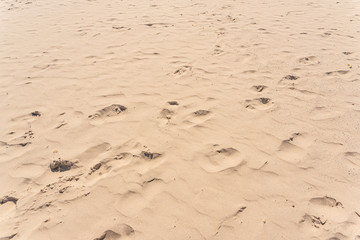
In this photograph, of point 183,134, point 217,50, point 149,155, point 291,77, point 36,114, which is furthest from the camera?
point 217,50

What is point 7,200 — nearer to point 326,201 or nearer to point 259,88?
point 326,201

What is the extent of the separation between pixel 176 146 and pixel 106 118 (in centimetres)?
103

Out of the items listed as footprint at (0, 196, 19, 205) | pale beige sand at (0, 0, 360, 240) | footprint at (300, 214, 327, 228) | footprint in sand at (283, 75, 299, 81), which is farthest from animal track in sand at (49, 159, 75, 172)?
footprint in sand at (283, 75, 299, 81)

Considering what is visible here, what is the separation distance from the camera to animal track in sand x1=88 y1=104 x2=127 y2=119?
317 centimetres

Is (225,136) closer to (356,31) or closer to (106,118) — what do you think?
(106,118)

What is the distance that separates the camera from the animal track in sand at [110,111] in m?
3.17

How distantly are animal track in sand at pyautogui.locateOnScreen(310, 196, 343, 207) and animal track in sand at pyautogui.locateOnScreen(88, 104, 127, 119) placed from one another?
7.62 feet

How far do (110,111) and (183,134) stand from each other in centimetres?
105

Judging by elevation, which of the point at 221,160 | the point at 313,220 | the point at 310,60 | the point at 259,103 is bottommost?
the point at 313,220

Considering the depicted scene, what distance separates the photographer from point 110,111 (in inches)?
127

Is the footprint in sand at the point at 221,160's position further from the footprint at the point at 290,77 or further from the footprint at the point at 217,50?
the footprint at the point at 217,50

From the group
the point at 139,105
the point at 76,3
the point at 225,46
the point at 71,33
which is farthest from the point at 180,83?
the point at 76,3

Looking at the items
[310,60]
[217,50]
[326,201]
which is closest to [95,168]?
[326,201]

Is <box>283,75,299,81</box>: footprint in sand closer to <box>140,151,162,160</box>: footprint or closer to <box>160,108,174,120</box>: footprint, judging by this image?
<box>160,108,174,120</box>: footprint
